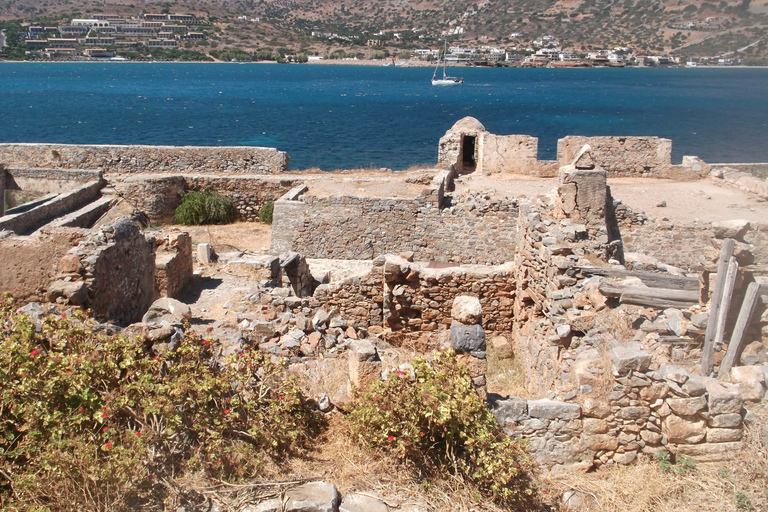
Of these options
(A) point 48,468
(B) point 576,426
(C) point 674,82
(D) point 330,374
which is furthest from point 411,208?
(C) point 674,82

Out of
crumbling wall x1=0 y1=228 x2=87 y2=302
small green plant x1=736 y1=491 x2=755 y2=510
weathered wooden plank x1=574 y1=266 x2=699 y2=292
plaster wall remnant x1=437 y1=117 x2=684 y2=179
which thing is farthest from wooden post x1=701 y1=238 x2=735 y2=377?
plaster wall remnant x1=437 y1=117 x2=684 y2=179

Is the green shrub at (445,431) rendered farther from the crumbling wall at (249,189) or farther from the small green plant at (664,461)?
the crumbling wall at (249,189)

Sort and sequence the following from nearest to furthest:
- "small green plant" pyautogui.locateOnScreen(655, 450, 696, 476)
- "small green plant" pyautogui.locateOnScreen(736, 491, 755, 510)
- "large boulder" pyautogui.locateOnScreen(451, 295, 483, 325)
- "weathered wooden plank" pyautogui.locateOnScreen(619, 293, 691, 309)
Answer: "small green plant" pyautogui.locateOnScreen(736, 491, 755, 510) < "small green plant" pyautogui.locateOnScreen(655, 450, 696, 476) < "large boulder" pyautogui.locateOnScreen(451, 295, 483, 325) < "weathered wooden plank" pyautogui.locateOnScreen(619, 293, 691, 309)

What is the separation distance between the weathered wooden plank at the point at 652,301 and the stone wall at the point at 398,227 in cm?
811

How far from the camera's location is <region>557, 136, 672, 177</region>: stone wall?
20.9m

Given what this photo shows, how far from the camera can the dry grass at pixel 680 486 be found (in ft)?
16.2

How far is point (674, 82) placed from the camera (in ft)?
445

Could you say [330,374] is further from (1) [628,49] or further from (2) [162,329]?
(1) [628,49]

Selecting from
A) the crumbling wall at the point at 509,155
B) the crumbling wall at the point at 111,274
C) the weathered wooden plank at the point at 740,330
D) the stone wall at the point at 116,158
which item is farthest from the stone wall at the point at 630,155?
the crumbling wall at the point at 111,274

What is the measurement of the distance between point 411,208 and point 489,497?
11526mm

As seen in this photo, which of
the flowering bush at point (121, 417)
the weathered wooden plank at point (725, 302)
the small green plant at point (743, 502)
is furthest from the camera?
the weathered wooden plank at point (725, 302)

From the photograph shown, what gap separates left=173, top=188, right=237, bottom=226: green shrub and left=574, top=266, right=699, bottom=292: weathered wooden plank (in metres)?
13.7

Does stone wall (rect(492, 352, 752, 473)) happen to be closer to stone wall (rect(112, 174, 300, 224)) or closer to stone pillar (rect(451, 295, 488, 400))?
stone pillar (rect(451, 295, 488, 400))

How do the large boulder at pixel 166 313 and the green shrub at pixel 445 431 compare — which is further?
the large boulder at pixel 166 313
